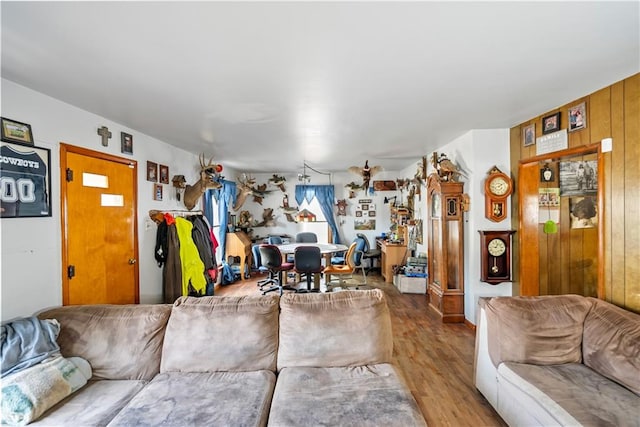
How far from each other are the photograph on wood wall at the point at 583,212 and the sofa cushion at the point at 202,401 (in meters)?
3.87

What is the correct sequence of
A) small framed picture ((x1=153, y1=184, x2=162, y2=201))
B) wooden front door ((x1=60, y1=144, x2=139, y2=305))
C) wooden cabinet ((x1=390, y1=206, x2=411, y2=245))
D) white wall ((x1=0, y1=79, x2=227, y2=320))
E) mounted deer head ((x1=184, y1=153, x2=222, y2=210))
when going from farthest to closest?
wooden cabinet ((x1=390, y1=206, x2=411, y2=245)) → mounted deer head ((x1=184, y1=153, x2=222, y2=210)) → small framed picture ((x1=153, y1=184, x2=162, y2=201)) → wooden front door ((x1=60, y1=144, x2=139, y2=305)) → white wall ((x1=0, y1=79, x2=227, y2=320))

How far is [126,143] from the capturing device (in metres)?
3.05

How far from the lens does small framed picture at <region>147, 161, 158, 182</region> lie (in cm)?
344

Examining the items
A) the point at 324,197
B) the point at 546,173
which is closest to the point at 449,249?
the point at 546,173

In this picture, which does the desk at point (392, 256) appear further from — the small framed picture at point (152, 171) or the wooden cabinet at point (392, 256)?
the small framed picture at point (152, 171)

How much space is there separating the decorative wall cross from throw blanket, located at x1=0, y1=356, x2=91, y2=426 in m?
1.94

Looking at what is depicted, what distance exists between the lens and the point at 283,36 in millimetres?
1488

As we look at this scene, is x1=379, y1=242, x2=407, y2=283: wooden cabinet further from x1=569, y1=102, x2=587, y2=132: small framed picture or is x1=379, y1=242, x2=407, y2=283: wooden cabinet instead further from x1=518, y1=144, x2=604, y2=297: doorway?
x1=569, y1=102, x2=587, y2=132: small framed picture

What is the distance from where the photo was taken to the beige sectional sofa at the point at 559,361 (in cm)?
153

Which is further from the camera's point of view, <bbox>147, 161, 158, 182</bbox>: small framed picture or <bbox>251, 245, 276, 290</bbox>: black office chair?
<bbox>251, 245, 276, 290</bbox>: black office chair

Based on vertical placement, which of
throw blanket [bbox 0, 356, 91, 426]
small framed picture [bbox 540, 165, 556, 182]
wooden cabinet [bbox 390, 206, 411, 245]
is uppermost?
small framed picture [bbox 540, 165, 556, 182]

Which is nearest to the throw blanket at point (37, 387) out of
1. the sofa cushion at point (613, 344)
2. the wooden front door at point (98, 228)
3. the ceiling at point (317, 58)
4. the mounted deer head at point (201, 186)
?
the wooden front door at point (98, 228)

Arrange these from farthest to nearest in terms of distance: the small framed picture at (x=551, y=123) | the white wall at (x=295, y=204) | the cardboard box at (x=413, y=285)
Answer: the white wall at (x=295, y=204) < the cardboard box at (x=413, y=285) < the small framed picture at (x=551, y=123)

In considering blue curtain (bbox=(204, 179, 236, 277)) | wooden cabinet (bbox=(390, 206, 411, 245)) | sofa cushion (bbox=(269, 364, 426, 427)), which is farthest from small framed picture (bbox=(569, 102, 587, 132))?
blue curtain (bbox=(204, 179, 236, 277))
